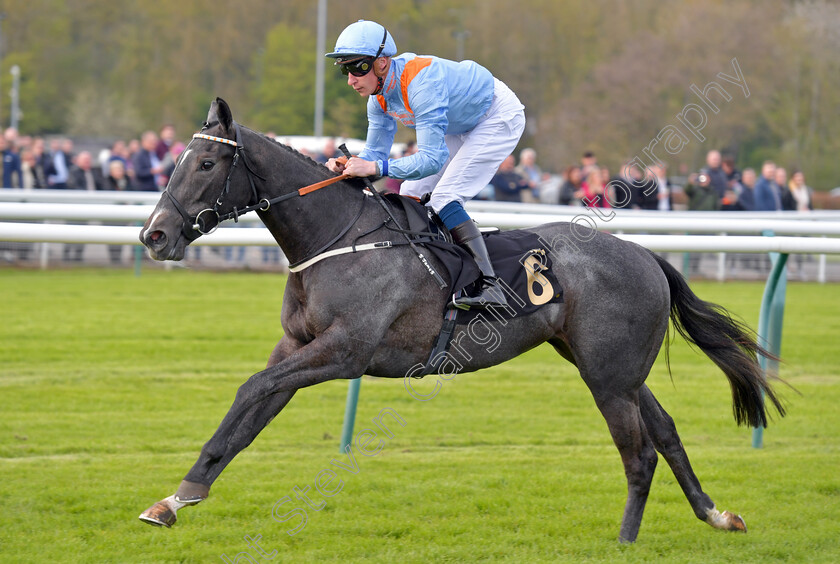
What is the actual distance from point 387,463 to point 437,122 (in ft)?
7.01

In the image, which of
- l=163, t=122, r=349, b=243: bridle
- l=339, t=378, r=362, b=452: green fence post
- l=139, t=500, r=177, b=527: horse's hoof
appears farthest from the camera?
l=339, t=378, r=362, b=452: green fence post

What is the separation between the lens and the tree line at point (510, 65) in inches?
1236

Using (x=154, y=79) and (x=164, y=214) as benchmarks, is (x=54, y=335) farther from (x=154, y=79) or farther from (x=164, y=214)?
(x=154, y=79)

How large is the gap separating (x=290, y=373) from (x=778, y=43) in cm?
3139

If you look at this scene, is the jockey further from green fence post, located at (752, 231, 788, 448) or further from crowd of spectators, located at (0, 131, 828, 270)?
crowd of spectators, located at (0, 131, 828, 270)

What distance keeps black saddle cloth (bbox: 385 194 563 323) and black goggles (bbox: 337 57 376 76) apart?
555 mm

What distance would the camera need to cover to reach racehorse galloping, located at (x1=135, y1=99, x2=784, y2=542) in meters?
3.74

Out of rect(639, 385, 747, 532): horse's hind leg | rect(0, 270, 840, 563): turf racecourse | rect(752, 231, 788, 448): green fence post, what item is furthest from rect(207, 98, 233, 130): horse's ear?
Answer: rect(752, 231, 788, 448): green fence post

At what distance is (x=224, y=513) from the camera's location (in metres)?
4.48

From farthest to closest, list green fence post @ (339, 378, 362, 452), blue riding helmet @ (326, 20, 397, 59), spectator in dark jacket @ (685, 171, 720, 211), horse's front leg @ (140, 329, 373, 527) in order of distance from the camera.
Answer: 1. spectator in dark jacket @ (685, 171, 720, 211)
2. green fence post @ (339, 378, 362, 452)
3. blue riding helmet @ (326, 20, 397, 59)
4. horse's front leg @ (140, 329, 373, 527)

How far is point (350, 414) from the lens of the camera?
5.43 m

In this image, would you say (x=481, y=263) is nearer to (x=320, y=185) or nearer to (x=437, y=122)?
(x=437, y=122)

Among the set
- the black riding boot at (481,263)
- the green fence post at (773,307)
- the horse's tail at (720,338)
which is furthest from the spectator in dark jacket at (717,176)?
the black riding boot at (481,263)

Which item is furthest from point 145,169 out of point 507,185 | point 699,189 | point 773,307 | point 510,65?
point 510,65
